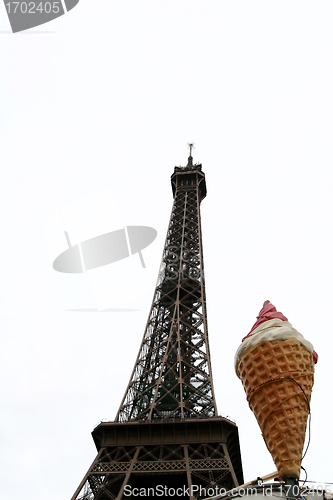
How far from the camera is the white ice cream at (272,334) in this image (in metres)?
10.3

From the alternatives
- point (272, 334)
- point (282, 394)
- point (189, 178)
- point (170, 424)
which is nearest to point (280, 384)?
point (282, 394)

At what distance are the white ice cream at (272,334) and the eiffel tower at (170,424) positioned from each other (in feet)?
57.9

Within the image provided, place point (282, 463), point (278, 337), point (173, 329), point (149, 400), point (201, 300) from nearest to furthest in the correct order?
point (282, 463) < point (278, 337) < point (149, 400) < point (173, 329) < point (201, 300)

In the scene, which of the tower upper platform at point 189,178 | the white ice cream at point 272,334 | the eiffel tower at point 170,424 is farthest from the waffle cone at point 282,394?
the tower upper platform at point 189,178

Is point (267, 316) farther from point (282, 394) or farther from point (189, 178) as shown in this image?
point (189, 178)

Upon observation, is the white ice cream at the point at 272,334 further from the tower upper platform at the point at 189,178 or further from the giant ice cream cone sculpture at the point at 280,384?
the tower upper platform at the point at 189,178

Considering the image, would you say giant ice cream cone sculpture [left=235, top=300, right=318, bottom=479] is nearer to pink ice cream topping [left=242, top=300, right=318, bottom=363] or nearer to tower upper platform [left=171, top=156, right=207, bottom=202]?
pink ice cream topping [left=242, top=300, right=318, bottom=363]

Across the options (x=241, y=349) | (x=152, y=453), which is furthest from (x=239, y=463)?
(x=241, y=349)

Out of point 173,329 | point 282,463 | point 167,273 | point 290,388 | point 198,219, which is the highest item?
point 198,219

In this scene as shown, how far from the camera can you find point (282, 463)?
9398 millimetres

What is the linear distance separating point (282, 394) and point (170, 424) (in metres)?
24.1

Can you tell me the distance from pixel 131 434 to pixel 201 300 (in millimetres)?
16291

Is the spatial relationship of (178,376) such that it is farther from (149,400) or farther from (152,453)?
(152,453)

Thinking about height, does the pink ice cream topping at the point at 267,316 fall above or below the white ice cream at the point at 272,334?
above
